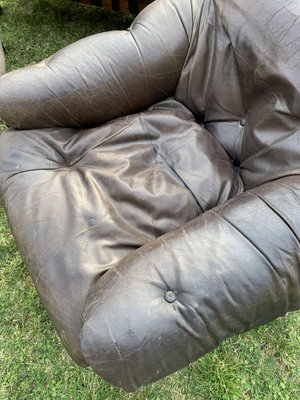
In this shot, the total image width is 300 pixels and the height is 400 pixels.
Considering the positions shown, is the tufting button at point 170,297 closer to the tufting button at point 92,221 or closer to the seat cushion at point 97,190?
the seat cushion at point 97,190

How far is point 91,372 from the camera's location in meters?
1.22

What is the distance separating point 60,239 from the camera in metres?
0.98

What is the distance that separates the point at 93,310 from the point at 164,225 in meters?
0.36

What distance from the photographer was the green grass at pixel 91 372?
1202mm

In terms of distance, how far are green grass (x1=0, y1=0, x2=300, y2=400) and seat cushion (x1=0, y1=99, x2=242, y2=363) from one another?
0.37 metres

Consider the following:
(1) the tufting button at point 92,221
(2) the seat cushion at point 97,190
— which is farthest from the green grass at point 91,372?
(1) the tufting button at point 92,221

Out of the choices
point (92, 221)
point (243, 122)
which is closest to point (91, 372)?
point (92, 221)

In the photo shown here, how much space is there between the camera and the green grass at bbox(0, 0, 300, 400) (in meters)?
1.20

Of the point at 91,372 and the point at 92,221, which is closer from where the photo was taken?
the point at 92,221

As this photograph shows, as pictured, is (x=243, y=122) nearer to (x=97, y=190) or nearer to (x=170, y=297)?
(x=97, y=190)

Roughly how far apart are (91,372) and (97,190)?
580 millimetres

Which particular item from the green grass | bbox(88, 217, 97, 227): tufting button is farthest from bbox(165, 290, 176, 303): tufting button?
the green grass

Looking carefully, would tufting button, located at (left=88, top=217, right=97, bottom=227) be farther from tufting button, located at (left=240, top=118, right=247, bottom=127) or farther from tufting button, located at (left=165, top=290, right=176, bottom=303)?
tufting button, located at (left=240, top=118, right=247, bottom=127)

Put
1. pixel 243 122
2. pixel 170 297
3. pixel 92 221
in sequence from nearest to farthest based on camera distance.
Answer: pixel 170 297 < pixel 92 221 < pixel 243 122
